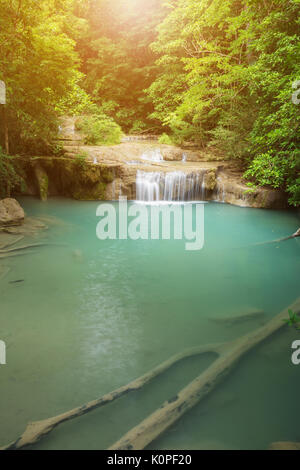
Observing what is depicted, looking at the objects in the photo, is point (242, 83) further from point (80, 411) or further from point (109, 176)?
point (80, 411)

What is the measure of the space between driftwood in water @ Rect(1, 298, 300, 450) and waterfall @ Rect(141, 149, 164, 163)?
13904 millimetres

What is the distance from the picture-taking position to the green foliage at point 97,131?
56.7 ft

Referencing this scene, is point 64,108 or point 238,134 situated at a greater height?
point 64,108

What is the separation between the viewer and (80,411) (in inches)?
111

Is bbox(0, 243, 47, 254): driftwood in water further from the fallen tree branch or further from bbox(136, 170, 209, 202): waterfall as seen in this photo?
bbox(136, 170, 209, 202): waterfall

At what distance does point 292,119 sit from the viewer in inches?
322

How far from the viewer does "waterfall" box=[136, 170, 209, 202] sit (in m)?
14.3

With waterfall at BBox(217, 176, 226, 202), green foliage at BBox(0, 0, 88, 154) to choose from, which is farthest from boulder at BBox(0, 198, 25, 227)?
waterfall at BBox(217, 176, 226, 202)

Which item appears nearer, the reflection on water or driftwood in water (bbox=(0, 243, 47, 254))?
the reflection on water

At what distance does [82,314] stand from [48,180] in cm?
1186
